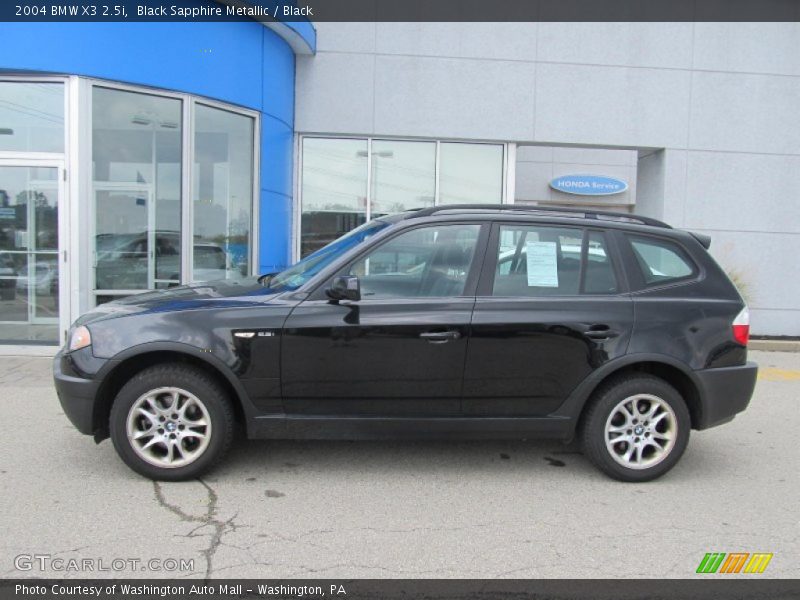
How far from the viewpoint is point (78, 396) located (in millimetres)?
4016

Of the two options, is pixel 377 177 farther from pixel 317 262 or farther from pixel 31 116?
pixel 317 262

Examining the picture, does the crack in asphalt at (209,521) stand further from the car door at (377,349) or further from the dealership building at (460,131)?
the dealership building at (460,131)

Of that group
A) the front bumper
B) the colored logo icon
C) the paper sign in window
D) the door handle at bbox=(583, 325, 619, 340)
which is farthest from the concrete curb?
the front bumper

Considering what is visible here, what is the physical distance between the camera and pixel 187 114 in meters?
8.36

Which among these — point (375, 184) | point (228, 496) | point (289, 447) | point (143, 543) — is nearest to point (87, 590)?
point (143, 543)

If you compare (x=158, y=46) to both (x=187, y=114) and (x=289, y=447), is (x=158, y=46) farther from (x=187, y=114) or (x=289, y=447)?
(x=289, y=447)

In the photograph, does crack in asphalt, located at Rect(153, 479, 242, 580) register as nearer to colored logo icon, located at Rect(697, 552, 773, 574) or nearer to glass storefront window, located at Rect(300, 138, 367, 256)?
colored logo icon, located at Rect(697, 552, 773, 574)

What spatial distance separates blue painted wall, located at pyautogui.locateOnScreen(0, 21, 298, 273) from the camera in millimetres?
7320

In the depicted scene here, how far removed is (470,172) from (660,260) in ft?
21.7

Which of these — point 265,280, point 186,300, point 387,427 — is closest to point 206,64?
point 265,280

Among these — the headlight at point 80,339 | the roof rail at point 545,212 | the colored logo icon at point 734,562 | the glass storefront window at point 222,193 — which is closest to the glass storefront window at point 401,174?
the glass storefront window at point 222,193

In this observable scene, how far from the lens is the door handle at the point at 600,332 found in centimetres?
420

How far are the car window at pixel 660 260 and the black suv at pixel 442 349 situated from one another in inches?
0.6

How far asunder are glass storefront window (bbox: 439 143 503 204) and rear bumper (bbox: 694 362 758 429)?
6743mm
